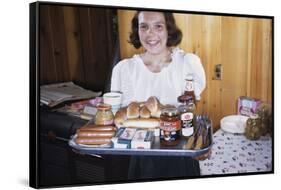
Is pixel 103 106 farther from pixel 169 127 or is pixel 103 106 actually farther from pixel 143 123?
pixel 169 127

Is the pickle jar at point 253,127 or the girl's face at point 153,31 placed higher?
the girl's face at point 153,31

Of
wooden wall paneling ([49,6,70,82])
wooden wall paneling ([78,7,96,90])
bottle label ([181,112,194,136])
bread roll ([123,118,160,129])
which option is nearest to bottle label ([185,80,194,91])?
bottle label ([181,112,194,136])

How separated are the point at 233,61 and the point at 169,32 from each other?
404mm

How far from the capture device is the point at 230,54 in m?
2.90

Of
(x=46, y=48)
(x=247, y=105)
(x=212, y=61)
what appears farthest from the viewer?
(x=247, y=105)

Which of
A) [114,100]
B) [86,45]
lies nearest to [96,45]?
[86,45]

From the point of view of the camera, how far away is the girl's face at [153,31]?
2688mm

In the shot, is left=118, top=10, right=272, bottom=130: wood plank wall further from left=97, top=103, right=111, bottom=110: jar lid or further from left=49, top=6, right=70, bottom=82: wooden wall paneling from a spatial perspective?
left=49, top=6, right=70, bottom=82: wooden wall paneling

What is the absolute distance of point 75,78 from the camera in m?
2.55

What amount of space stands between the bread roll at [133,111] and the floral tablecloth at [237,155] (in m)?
0.44

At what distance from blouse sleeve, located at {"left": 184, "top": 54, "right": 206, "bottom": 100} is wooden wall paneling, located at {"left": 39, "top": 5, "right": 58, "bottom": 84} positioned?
2.24 feet

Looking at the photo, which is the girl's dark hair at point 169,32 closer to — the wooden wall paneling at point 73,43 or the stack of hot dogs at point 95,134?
the wooden wall paneling at point 73,43

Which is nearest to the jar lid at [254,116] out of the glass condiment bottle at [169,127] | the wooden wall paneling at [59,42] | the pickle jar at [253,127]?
the pickle jar at [253,127]

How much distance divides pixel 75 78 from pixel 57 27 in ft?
0.79
